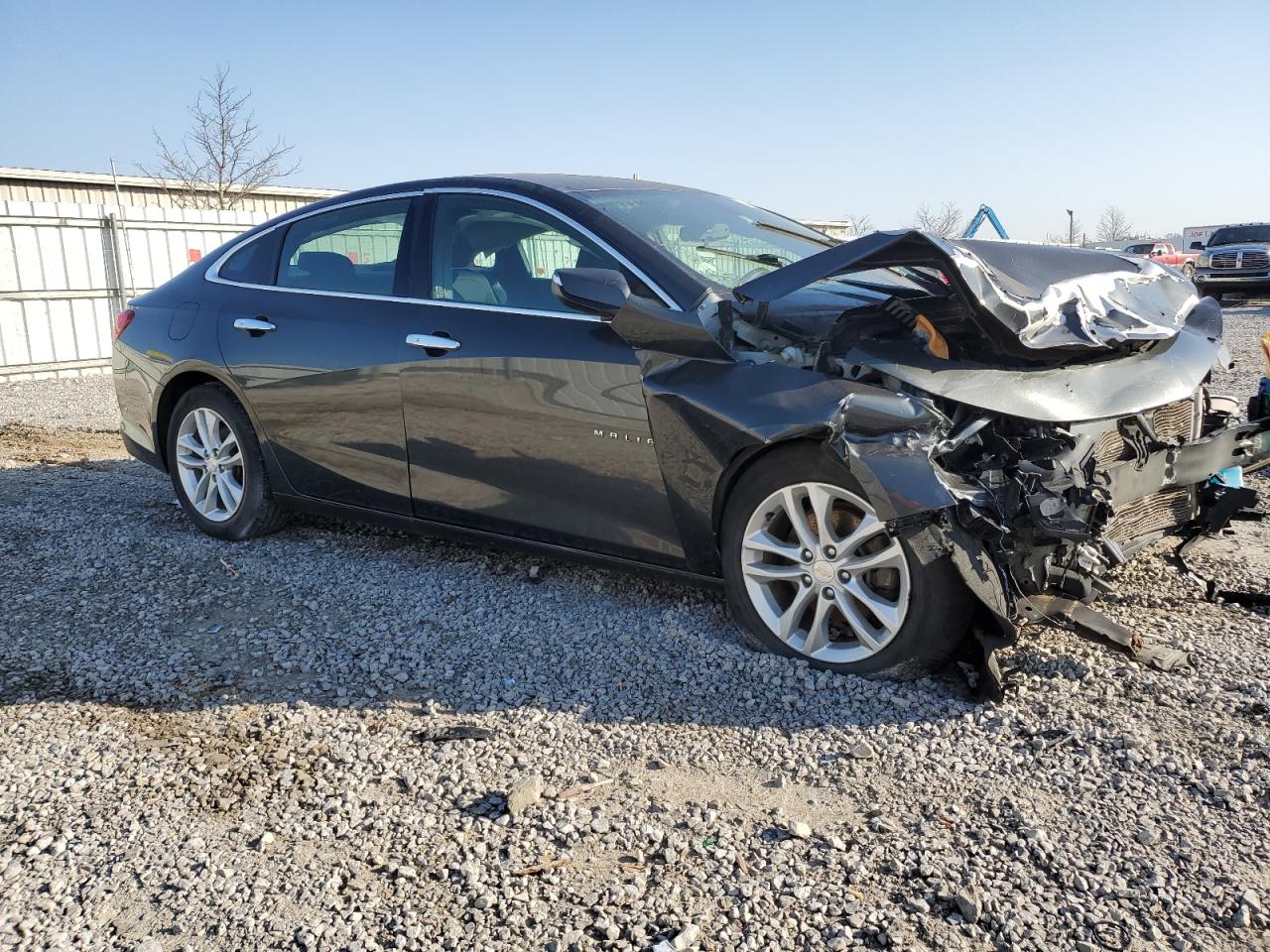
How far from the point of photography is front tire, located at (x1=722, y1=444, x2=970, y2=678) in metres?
3.36

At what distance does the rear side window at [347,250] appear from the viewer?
477 centimetres

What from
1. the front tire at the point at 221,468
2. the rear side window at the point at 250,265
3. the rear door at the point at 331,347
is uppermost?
the rear side window at the point at 250,265

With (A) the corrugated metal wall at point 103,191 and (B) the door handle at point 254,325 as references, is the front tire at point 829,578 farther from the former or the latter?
(A) the corrugated metal wall at point 103,191

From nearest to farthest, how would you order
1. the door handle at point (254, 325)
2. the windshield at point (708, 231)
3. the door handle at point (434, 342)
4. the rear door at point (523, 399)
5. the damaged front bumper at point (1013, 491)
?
the damaged front bumper at point (1013, 491), the rear door at point (523, 399), the windshield at point (708, 231), the door handle at point (434, 342), the door handle at point (254, 325)

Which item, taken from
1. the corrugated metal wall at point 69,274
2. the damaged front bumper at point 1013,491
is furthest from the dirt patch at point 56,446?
the damaged front bumper at point 1013,491

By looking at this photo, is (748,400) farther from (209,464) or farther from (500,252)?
(209,464)

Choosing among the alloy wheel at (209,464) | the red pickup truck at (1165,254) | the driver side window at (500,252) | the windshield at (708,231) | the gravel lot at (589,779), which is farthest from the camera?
the red pickup truck at (1165,254)

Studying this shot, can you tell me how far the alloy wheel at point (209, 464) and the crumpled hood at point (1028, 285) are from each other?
9.68 feet

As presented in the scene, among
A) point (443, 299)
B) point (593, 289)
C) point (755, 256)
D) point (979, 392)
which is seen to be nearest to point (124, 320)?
point (443, 299)

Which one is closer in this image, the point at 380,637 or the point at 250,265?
the point at 380,637

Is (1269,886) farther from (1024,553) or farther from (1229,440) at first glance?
(1229,440)

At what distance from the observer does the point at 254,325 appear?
5.11 meters

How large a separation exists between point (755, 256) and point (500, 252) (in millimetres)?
→ 1054

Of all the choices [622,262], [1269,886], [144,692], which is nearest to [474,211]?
[622,262]
